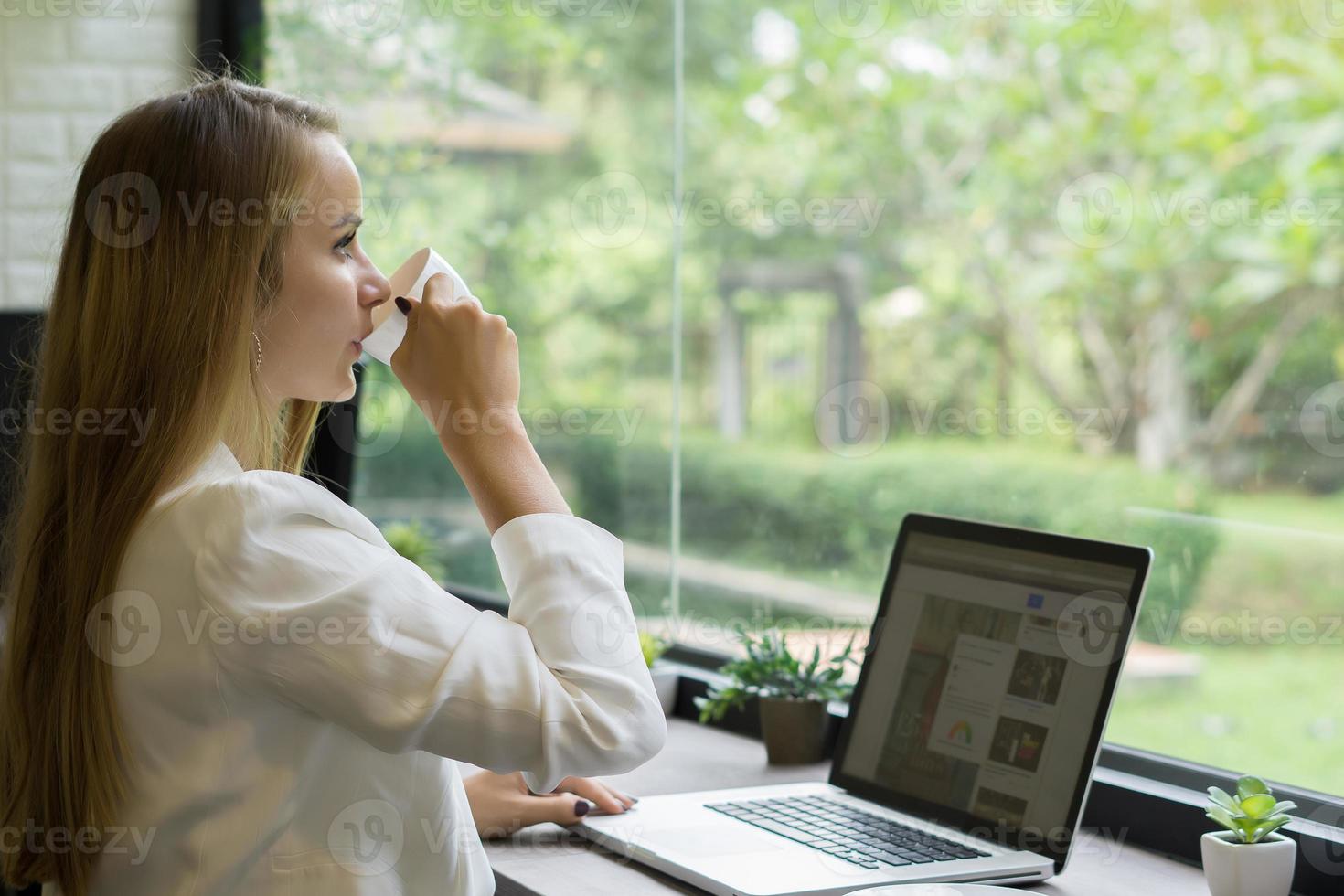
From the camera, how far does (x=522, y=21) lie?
2.61 metres

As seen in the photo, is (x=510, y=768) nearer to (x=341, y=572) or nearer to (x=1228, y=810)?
(x=341, y=572)

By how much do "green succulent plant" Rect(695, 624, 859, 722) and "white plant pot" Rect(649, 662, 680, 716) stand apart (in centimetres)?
11

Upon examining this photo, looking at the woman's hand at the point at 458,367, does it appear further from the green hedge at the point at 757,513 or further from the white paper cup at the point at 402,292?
the green hedge at the point at 757,513

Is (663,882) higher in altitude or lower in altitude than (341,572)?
lower

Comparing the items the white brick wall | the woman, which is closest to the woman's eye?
the woman

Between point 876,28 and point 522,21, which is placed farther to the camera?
point 876,28

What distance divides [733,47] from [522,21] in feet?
5.66

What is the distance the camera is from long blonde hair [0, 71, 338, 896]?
2.86 ft

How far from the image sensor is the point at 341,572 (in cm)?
82

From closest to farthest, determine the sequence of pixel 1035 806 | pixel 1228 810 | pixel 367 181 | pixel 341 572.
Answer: pixel 341 572
pixel 1228 810
pixel 1035 806
pixel 367 181

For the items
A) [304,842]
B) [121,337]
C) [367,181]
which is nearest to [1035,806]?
[304,842]

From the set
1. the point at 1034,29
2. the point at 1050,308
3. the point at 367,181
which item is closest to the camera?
the point at 367,181

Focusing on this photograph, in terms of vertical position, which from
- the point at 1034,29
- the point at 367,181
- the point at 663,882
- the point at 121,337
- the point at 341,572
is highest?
the point at 1034,29

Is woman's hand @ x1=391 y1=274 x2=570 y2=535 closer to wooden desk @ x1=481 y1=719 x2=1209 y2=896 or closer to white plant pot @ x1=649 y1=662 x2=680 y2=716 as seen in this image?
wooden desk @ x1=481 y1=719 x2=1209 y2=896
